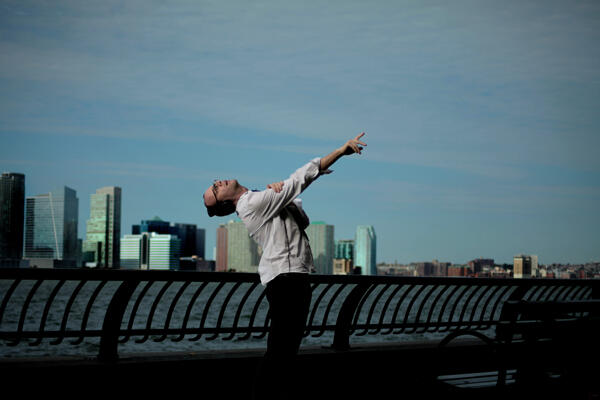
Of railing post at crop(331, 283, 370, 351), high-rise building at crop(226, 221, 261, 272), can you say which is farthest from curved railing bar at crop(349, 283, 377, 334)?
high-rise building at crop(226, 221, 261, 272)

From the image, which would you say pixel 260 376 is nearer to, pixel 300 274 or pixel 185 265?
pixel 300 274

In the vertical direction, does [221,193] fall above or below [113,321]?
above

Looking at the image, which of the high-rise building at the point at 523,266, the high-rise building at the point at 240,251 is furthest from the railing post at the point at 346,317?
the high-rise building at the point at 240,251

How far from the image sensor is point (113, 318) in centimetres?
607

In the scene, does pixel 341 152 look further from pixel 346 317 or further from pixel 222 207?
pixel 346 317

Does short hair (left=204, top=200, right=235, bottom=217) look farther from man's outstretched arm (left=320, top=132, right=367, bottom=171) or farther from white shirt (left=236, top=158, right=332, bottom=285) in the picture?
man's outstretched arm (left=320, top=132, right=367, bottom=171)

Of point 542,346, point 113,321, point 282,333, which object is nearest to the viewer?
point 282,333

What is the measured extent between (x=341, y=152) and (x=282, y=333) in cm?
116

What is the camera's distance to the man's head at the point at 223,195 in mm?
4414

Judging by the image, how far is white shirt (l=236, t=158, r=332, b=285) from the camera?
426 centimetres

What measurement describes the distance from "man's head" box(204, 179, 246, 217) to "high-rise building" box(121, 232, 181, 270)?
6103 inches

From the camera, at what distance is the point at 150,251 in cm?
16775

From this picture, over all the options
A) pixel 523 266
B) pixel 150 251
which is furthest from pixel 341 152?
pixel 150 251

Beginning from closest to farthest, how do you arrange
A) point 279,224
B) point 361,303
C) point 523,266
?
point 279,224
point 361,303
point 523,266
